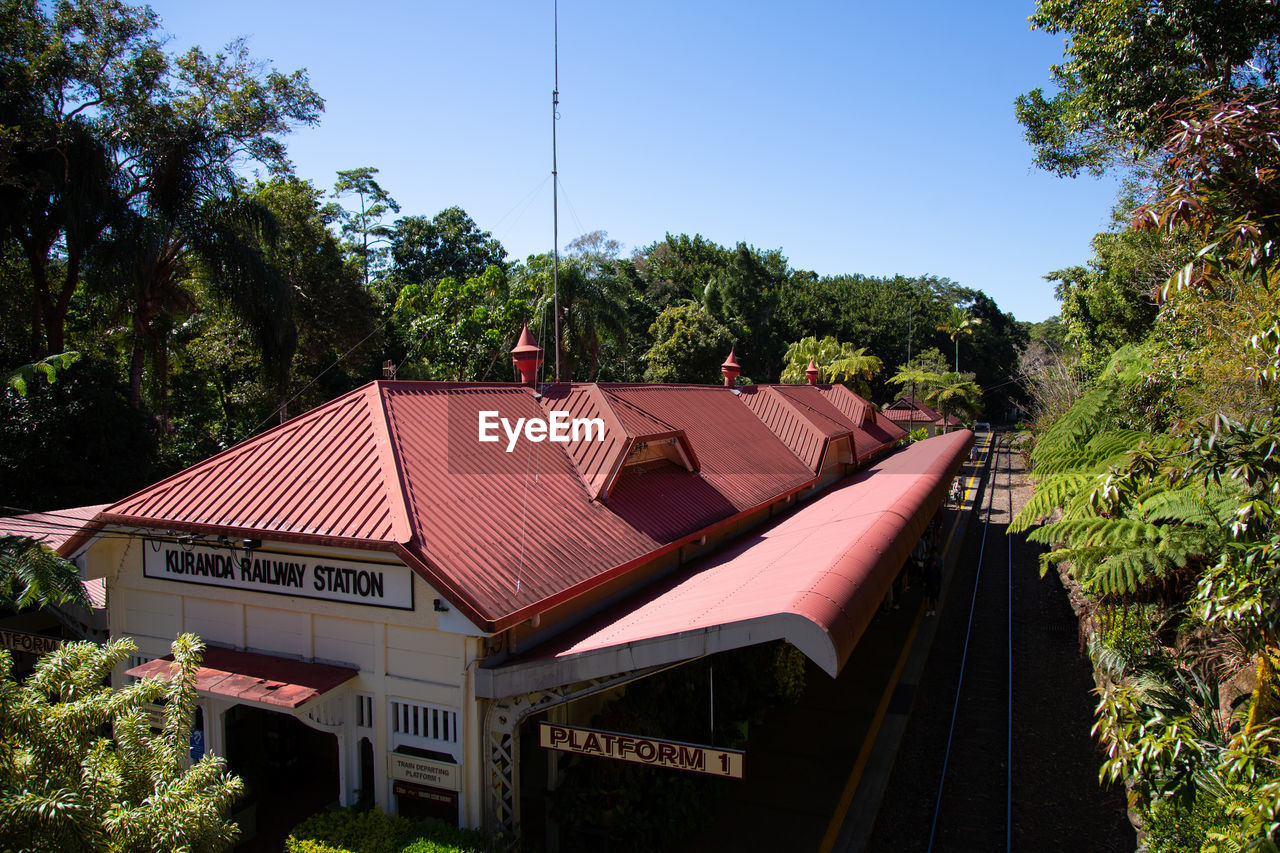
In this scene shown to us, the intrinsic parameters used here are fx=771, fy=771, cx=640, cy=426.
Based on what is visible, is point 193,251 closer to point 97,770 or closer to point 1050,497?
point 97,770

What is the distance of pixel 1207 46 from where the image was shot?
623 inches

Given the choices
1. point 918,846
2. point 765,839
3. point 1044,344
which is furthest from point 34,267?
point 1044,344

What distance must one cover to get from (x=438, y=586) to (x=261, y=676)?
2613 millimetres

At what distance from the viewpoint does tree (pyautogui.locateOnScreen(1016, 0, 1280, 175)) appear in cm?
1548

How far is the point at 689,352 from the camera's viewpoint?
4628 cm

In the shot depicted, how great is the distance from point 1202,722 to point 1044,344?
73.5m

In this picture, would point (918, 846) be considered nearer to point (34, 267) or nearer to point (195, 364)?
point (34, 267)

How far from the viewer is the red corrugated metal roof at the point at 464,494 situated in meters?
8.64

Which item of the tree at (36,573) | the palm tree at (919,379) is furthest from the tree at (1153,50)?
the palm tree at (919,379)

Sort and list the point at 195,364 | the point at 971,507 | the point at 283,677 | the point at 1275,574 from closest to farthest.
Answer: the point at 1275,574 < the point at 283,677 < the point at 195,364 < the point at 971,507

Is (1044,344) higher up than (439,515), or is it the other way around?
(1044,344)

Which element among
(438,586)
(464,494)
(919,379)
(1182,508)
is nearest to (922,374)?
(919,379)

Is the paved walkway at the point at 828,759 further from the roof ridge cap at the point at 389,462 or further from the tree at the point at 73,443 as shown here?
the tree at the point at 73,443

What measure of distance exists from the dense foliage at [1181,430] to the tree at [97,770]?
633cm
